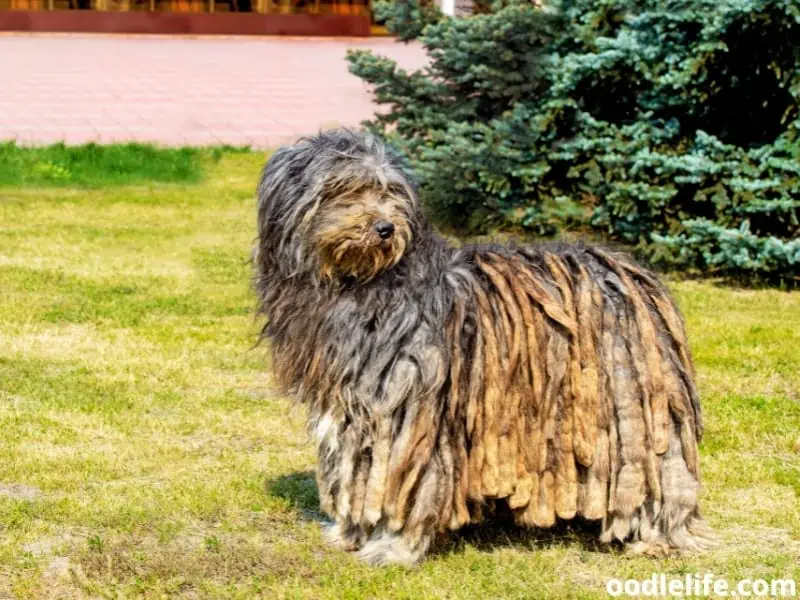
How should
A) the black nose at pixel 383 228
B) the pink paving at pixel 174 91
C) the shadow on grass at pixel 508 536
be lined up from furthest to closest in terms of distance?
the pink paving at pixel 174 91 → the shadow on grass at pixel 508 536 → the black nose at pixel 383 228

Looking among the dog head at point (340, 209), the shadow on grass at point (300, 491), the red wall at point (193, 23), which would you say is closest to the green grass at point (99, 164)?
the shadow on grass at point (300, 491)

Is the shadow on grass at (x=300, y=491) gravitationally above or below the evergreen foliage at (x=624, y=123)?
below

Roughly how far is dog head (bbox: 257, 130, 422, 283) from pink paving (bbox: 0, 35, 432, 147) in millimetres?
11454

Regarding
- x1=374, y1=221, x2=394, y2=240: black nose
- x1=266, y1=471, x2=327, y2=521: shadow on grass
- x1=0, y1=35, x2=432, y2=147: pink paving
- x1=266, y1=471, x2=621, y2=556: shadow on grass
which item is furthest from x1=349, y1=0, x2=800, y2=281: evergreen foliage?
x1=0, y1=35, x2=432, y2=147: pink paving

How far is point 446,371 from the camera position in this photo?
4.87 metres

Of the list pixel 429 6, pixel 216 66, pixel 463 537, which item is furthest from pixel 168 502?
pixel 216 66

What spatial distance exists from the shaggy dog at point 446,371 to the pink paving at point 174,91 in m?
11.5

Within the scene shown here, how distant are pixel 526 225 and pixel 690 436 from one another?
5.60 meters

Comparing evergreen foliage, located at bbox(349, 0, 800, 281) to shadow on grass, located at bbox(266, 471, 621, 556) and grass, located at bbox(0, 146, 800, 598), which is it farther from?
shadow on grass, located at bbox(266, 471, 621, 556)

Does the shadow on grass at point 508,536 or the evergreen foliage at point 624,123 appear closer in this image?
the shadow on grass at point 508,536

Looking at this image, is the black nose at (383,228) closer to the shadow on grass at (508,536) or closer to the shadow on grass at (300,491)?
the shadow on grass at (508,536)

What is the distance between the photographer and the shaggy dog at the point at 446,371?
482cm

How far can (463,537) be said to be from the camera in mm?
5324

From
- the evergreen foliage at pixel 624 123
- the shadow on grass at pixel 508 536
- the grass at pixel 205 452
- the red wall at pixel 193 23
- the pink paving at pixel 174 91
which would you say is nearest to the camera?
the grass at pixel 205 452
